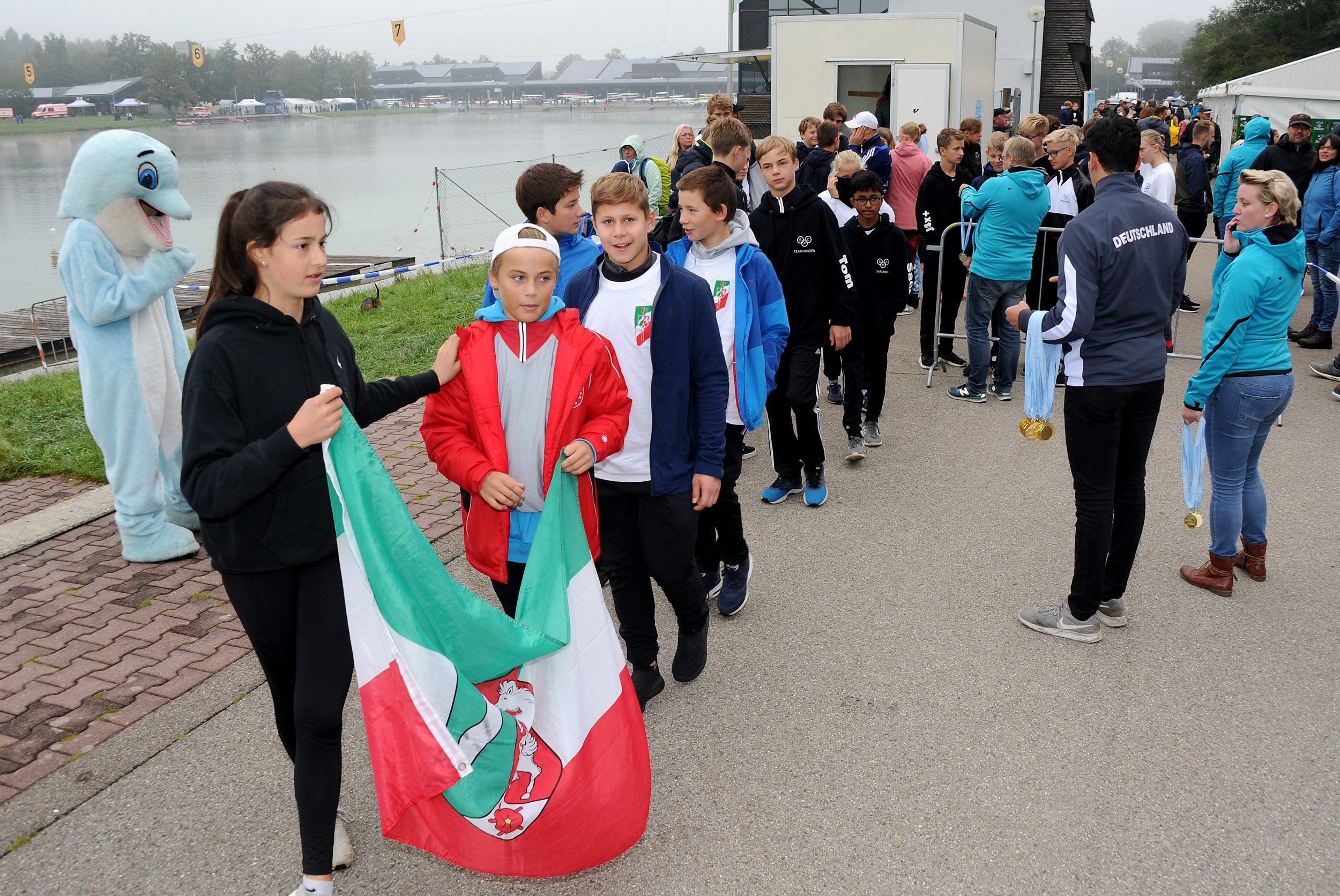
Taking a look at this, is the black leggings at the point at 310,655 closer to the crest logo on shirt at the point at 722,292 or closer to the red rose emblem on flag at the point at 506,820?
the red rose emblem on flag at the point at 506,820

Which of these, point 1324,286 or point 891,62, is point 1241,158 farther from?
point 891,62

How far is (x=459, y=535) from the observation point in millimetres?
5953

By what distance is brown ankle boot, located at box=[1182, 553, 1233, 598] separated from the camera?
496 cm

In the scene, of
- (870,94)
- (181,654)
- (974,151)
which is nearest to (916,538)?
(181,654)

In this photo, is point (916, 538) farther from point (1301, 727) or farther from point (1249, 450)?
point (1301, 727)

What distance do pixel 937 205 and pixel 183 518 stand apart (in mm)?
7691

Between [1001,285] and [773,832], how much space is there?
6076 mm

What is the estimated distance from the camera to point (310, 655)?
2.78 meters

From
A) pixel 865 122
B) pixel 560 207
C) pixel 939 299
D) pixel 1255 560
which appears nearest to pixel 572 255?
pixel 560 207

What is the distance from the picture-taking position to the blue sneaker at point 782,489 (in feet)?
20.9

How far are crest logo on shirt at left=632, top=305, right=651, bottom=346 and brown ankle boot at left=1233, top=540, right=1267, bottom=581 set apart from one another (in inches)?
133

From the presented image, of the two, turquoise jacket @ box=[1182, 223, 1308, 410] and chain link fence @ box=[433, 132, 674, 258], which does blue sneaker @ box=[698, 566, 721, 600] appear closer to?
turquoise jacket @ box=[1182, 223, 1308, 410]

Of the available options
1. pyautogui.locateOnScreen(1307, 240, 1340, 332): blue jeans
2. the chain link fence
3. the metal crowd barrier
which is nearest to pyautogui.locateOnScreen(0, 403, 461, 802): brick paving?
the metal crowd barrier

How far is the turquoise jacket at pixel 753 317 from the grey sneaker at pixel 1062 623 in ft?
5.19
